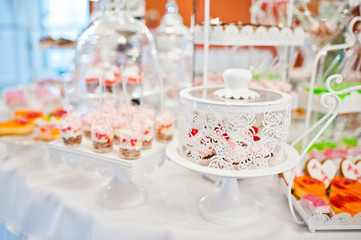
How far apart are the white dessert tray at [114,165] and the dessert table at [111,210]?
2.0 inches

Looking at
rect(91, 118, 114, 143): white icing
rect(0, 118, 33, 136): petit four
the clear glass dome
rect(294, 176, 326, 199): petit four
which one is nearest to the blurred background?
the clear glass dome

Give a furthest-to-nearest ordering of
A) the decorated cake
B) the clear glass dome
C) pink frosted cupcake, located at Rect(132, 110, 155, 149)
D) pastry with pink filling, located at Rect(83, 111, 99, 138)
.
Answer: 1. the clear glass dome
2. pastry with pink filling, located at Rect(83, 111, 99, 138)
3. pink frosted cupcake, located at Rect(132, 110, 155, 149)
4. the decorated cake

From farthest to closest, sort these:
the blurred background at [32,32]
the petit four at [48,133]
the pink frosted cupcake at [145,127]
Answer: the blurred background at [32,32] < the petit four at [48,133] < the pink frosted cupcake at [145,127]

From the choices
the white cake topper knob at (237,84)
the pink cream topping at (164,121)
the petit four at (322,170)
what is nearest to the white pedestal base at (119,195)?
the pink cream topping at (164,121)

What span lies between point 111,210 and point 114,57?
1.64 metres

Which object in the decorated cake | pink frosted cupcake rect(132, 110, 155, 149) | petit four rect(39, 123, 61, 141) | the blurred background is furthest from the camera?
the blurred background

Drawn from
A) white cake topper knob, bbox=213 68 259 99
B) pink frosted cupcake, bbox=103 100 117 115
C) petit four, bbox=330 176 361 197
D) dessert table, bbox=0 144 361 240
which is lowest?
dessert table, bbox=0 144 361 240

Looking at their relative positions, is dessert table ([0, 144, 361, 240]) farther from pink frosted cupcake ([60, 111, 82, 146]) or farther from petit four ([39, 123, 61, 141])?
pink frosted cupcake ([60, 111, 82, 146])

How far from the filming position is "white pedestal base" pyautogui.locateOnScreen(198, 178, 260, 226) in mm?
1283

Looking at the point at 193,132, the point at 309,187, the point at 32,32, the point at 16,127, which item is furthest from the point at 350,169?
the point at 32,32

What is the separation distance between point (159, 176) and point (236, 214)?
0.55m

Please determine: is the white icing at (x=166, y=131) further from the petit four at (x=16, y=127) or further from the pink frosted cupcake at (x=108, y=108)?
the petit four at (x=16, y=127)

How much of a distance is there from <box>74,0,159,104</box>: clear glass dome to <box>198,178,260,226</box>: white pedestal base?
61 centimetres

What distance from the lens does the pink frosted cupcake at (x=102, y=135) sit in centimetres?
133
